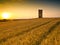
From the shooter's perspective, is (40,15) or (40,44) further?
(40,15)

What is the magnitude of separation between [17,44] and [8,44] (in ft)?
1.21

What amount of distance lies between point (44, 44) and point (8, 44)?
142 centimetres

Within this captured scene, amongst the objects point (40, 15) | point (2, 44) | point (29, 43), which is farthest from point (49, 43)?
point (40, 15)

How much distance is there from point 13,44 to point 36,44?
0.90 m

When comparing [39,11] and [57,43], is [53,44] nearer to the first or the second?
[57,43]

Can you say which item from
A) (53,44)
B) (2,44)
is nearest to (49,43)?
(53,44)

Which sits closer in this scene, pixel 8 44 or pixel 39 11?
pixel 8 44

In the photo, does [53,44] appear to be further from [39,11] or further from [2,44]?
[39,11]

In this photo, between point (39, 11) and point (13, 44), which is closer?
point (13, 44)

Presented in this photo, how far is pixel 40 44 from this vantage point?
6062 mm

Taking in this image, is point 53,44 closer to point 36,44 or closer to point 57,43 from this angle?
point 57,43

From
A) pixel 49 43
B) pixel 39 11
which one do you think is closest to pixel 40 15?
pixel 39 11

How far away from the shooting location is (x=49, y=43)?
6273mm

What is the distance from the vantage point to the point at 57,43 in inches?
246
